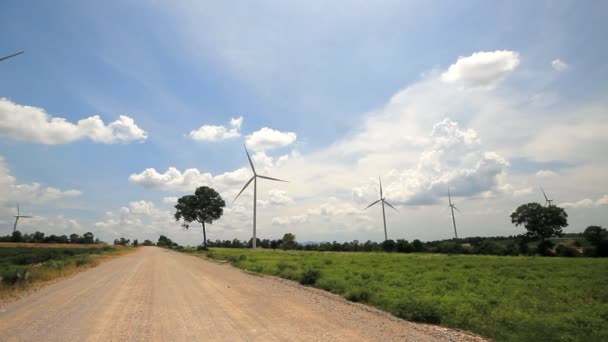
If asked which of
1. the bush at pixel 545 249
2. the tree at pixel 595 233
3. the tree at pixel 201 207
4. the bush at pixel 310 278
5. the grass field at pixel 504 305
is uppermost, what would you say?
the tree at pixel 201 207

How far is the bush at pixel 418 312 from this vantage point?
41.1 ft

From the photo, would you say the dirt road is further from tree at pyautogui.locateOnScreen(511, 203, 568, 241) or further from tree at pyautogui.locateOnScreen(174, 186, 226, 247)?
tree at pyautogui.locateOnScreen(511, 203, 568, 241)

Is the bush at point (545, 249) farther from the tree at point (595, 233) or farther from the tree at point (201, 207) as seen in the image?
the tree at point (201, 207)

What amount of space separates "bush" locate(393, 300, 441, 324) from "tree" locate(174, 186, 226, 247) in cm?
9103

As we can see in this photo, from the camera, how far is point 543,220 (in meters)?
98.4

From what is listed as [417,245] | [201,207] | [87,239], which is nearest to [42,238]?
[87,239]

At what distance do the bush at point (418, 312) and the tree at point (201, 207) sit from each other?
91.0m

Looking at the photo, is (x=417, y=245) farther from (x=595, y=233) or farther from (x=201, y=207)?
(x=201, y=207)

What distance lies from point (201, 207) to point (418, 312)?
305 ft

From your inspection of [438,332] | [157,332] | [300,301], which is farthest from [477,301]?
[157,332]

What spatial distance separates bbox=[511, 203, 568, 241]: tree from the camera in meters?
97.2

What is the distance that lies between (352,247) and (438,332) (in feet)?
319

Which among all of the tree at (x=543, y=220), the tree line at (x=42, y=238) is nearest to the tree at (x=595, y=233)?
the tree at (x=543, y=220)

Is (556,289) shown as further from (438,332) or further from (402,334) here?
(402,334)
